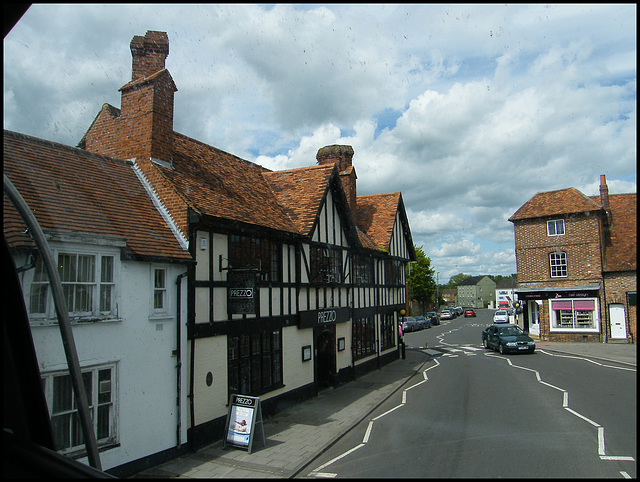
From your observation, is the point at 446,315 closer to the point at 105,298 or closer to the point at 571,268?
the point at 105,298

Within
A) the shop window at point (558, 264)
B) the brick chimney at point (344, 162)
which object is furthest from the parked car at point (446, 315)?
the shop window at point (558, 264)

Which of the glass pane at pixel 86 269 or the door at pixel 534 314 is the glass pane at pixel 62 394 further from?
the door at pixel 534 314

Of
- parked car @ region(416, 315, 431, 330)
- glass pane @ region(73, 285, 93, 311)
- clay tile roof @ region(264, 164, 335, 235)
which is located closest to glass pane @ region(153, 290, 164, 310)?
glass pane @ region(73, 285, 93, 311)

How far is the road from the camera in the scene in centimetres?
641

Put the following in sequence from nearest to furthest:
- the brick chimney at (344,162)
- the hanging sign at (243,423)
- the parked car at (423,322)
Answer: the hanging sign at (243,423), the brick chimney at (344,162), the parked car at (423,322)

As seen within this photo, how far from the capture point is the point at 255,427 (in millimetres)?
10219

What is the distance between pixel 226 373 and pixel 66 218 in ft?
17.4

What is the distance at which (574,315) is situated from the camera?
3592 mm

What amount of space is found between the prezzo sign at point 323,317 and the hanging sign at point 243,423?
15.4ft

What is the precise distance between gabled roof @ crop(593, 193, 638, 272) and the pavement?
0.71 meters

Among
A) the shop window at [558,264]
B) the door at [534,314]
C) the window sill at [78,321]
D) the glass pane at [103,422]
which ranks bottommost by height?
the glass pane at [103,422]

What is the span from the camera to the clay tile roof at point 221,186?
1140 centimetres

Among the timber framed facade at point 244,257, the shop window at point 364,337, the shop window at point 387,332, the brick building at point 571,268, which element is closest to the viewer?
the brick building at point 571,268

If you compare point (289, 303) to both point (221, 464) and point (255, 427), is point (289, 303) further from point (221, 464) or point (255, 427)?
point (221, 464)
